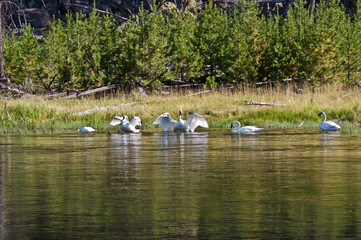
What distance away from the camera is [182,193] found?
9.33 m

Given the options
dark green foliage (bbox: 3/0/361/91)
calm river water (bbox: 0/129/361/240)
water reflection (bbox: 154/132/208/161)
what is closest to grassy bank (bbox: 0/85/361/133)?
water reflection (bbox: 154/132/208/161)

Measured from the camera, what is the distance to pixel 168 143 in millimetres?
19469

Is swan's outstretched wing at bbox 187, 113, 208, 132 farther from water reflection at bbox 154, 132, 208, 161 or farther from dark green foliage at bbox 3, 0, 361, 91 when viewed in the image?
dark green foliage at bbox 3, 0, 361, 91

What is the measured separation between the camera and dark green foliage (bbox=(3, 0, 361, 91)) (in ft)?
139

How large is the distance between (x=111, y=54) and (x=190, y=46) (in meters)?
5.09

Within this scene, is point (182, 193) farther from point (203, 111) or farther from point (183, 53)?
point (183, 53)

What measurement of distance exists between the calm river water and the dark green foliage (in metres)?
26.1

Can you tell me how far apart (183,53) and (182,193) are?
34.9 m

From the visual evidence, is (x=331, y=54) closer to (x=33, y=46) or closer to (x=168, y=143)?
(x=33, y=46)

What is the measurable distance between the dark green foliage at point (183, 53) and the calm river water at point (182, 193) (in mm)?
26071

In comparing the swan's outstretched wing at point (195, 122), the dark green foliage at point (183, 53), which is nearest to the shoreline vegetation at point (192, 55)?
the dark green foliage at point (183, 53)

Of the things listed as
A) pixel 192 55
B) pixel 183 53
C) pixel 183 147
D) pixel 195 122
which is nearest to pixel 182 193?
pixel 183 147

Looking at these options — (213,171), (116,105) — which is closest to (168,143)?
(213,171)

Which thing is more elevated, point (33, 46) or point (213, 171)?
point (33, 46)
